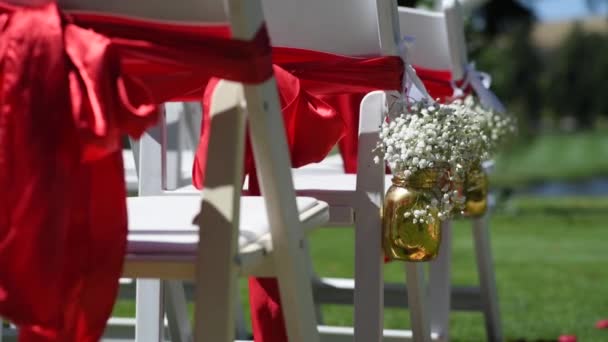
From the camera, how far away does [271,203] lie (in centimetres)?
160

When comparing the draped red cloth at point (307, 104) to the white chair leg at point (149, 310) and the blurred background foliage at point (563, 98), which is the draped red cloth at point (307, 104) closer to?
the white chair leg at point (149, 310)

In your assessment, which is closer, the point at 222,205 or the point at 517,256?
the point at 222,205

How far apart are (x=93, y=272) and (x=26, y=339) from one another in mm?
127

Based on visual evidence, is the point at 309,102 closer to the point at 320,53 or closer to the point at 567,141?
the point at 320,53

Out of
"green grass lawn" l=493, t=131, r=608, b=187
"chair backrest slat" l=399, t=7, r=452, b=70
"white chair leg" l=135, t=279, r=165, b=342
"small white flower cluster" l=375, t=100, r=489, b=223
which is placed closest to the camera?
"small white flower cluster" l=375, t=100, r=489, b=223

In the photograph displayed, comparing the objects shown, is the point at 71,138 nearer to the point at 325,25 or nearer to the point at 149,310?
the point at 325,25

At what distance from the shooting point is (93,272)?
5.03 feet

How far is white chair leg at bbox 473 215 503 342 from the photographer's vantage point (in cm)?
351

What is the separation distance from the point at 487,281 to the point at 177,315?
3.86 feet

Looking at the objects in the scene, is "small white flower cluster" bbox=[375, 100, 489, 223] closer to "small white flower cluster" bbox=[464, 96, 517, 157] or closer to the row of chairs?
the row of chairs

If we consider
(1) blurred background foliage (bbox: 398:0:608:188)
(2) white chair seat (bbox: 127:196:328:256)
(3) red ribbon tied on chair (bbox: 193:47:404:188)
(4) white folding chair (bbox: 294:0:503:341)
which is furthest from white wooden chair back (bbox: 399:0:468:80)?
(1) blurred background foliage (bbox: 398:0:608:188)

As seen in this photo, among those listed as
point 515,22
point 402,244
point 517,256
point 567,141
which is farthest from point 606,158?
point 402,244

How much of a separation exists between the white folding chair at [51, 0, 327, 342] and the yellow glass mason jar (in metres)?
0.44

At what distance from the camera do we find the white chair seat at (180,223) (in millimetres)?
1586
